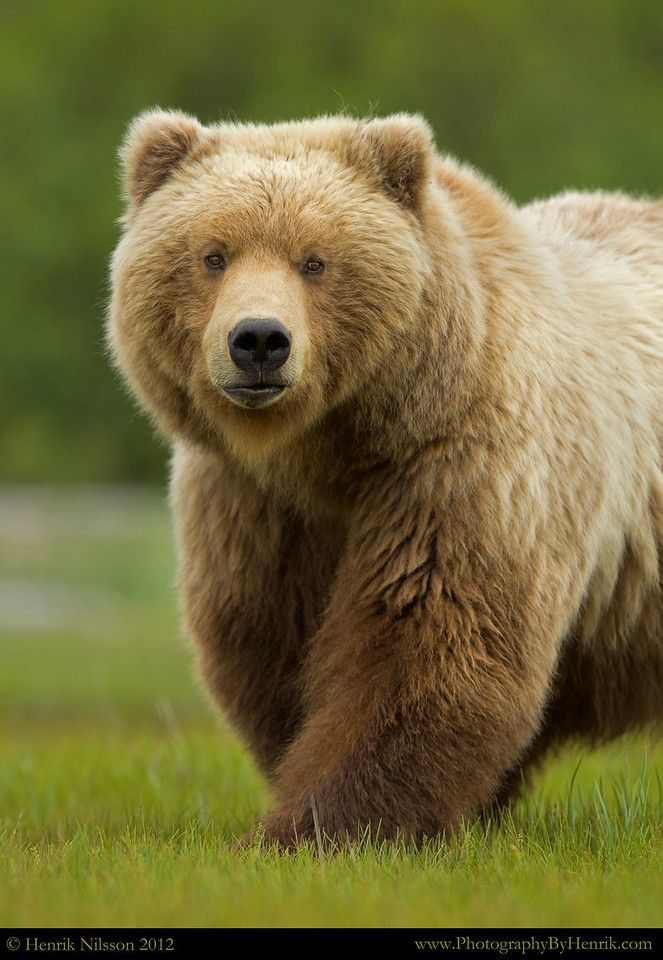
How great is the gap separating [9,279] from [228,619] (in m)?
23.1

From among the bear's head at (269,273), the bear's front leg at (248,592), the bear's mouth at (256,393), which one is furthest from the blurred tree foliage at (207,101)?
the bear's mouth at (256,393)

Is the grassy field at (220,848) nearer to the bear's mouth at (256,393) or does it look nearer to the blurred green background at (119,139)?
the bear's mouth at (256,393)

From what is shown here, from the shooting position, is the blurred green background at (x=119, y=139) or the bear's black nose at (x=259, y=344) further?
the blurred green background at (x=119, y=139)

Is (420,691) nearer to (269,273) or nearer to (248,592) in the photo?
(248,592)

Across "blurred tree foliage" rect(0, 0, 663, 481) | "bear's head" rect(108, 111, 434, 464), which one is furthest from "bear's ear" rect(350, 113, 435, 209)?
"blurred tree foliage" rect(0, 0, 663, 481)

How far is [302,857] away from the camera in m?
4.64

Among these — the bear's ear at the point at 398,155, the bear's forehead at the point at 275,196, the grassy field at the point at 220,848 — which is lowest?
the grassy field at the point at 220,848

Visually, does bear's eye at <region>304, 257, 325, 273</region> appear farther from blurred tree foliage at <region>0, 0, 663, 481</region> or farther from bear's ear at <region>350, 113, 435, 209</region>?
blurred tree foliage at <region>0, 0, 663, 481</region>

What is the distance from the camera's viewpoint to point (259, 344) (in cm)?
498

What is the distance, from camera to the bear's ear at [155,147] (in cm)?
564

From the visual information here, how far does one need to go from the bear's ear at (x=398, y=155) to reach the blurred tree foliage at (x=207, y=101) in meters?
20.5

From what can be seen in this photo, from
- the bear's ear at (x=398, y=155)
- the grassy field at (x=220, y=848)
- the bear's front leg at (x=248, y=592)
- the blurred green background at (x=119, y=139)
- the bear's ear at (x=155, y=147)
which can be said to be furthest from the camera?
the blurred green background at (x=119, y=139)

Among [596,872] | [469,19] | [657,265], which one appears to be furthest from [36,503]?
[596,872]

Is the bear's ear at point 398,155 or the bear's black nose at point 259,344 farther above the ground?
the bear's ear at point 398,155
